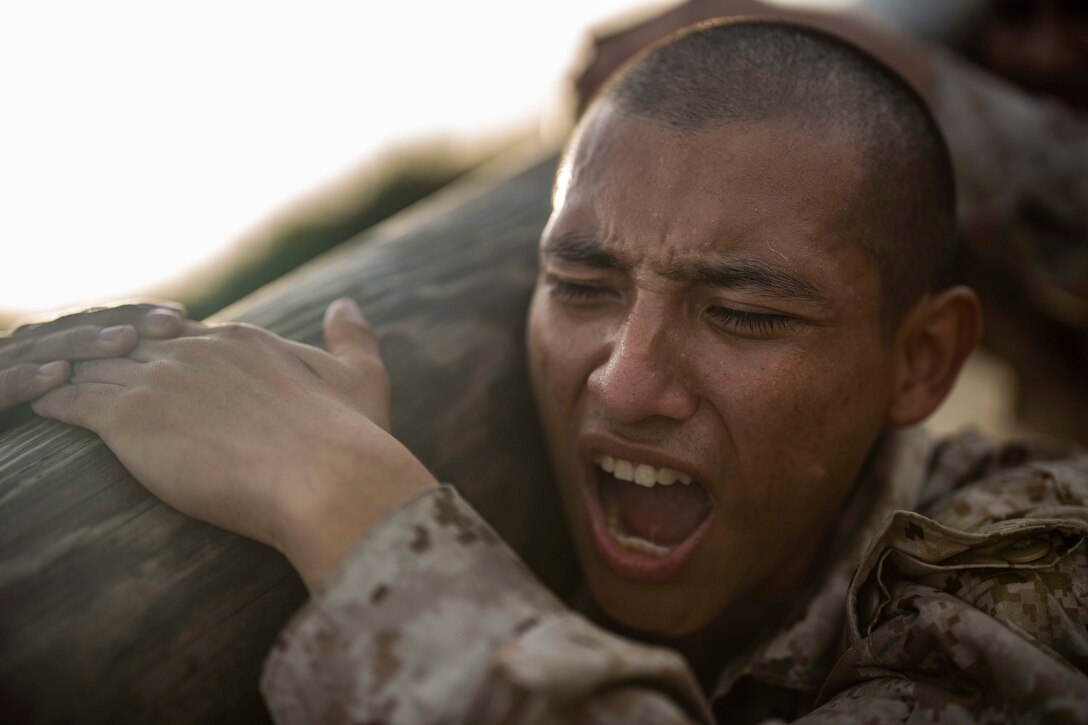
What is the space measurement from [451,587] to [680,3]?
293 centimetres

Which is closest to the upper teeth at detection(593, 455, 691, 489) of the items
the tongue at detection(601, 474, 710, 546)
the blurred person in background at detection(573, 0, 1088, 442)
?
the tongue at detection(601, 474, 710, 546)

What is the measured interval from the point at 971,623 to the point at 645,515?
2.45 ft

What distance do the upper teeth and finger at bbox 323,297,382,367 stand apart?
0.56 metres

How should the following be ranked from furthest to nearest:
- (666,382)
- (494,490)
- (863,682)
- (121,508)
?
(494,490) < (666,382) < (863,682) < (121,508)

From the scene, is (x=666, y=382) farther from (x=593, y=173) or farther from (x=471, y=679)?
(x=471, y=679)

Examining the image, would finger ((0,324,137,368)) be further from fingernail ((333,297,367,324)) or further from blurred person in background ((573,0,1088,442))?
blurred person in background ((573,0,1088,442))

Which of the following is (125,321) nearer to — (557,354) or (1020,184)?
(557,354)

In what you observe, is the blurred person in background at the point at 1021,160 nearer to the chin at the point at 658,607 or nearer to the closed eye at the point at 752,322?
the closed eye at the point at 752,322

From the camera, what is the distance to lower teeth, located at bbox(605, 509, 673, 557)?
1.87m

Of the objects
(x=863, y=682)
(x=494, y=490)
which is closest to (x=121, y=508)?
(x=494, y=490)

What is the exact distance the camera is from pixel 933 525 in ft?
5.19

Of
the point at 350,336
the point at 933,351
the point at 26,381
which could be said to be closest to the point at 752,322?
the point at 933,351

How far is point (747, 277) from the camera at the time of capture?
1.66m

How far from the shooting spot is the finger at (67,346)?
1.55 m
